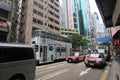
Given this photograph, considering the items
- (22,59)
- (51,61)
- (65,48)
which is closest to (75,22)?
(65,48)

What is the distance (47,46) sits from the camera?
18.3 metres

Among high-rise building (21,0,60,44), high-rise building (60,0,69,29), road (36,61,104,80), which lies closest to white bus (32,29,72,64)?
road (36,61,104,80)

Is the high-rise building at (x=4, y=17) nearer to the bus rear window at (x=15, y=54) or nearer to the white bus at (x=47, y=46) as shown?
the white bus at (x=47, y=46)

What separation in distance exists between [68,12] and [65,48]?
78.8 m

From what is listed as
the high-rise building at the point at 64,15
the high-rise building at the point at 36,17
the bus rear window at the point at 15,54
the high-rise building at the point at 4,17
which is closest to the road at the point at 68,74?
the bus rear window at the point at 15,54

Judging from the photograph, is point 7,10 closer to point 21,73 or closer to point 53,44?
point 53,44

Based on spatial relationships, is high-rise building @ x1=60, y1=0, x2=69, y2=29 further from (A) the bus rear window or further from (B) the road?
(A) the bus rear window

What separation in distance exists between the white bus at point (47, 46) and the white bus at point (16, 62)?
10.0 metres

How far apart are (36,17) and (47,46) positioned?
20080mm

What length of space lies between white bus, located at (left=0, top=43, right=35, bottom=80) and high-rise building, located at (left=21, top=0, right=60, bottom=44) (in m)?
26.6

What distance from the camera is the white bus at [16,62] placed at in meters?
4.94

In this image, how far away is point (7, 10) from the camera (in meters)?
23.8

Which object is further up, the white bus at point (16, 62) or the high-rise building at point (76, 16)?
→ the high-rise building at point (76, 16)

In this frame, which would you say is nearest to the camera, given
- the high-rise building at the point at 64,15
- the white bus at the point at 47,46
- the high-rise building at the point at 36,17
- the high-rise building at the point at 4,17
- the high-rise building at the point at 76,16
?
the white bus at the point at 47,46
